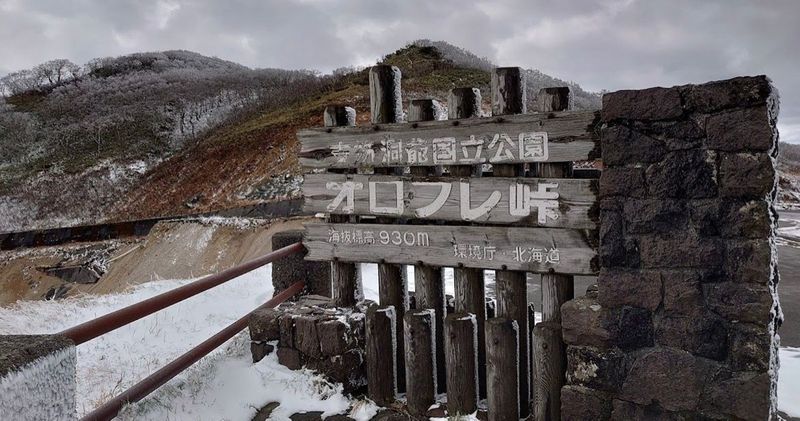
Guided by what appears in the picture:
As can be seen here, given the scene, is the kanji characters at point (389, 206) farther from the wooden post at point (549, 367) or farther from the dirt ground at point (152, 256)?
the dirt ground at point (152, 256)

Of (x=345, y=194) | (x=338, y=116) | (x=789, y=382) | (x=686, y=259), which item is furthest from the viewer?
(x=338, y=116)

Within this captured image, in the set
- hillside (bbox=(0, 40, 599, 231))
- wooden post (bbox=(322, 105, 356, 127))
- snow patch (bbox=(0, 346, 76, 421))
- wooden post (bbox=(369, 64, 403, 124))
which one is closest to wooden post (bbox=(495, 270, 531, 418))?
wooden post (bbox=(369, 64, 403, 124))

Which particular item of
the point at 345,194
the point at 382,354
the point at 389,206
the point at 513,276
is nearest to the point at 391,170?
the point at 389,206

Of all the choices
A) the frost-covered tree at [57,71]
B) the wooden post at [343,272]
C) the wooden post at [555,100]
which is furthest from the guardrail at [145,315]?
the frost-covered tree at [57,71]

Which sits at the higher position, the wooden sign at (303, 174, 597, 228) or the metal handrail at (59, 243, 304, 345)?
the wooden sign at (303, 174, 597, 228)

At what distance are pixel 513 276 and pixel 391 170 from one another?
1.16 m

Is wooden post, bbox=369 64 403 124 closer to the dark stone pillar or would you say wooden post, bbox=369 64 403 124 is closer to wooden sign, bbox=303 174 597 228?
wooden sign, bbox=303 174 597 228

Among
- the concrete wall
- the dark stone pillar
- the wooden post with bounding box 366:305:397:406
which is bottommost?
the wooden post with bounding box 366:305:397:406

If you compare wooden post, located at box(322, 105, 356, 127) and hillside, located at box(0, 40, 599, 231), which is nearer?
wooden post, located at box(322, 105, 356, 127)

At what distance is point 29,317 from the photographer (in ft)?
23.7

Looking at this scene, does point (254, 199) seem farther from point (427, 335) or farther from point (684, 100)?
point (684, 100)

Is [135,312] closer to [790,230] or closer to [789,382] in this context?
[789,382]

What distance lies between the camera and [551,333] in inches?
127

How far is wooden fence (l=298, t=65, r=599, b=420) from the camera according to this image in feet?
10.5
